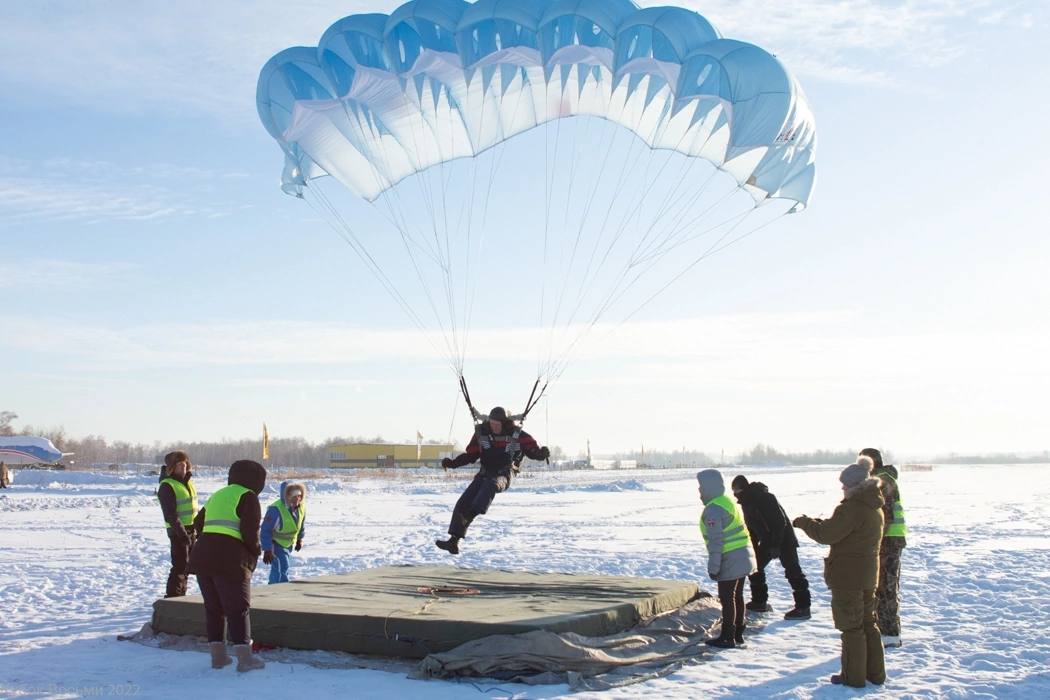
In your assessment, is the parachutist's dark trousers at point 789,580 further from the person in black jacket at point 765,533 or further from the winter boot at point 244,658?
the winter boot at point 244,658

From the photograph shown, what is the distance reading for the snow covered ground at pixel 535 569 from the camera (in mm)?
5676

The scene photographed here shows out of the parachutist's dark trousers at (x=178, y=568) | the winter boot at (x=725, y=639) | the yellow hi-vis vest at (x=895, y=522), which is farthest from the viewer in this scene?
the parachutist's dark trousers at (x=178, y=568)

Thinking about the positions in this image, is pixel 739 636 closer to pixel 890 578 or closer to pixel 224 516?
pixel 890 578

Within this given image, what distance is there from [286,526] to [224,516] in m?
2.66

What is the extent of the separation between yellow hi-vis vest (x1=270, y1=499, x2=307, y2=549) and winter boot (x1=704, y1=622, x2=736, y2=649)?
159 inches

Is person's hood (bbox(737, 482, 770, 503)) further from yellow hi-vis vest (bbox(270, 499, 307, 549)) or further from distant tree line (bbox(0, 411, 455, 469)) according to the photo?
distant tree line (bbox(0, 411, 455, 469))

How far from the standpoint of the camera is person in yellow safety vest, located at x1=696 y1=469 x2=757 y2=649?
668cm

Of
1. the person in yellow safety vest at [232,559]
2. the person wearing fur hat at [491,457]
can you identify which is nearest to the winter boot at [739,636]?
the person wearing fur hat at [491,457]

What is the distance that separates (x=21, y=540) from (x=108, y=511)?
650 cm

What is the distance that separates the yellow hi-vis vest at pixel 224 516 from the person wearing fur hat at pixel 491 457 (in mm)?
2591

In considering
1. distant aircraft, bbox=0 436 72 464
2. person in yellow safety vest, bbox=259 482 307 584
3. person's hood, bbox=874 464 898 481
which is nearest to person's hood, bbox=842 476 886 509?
person's hood, bbox=874 464 898 481

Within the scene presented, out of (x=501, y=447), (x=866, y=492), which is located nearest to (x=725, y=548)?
(x=866, y=492)

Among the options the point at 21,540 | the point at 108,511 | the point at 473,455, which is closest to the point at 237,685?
the point at 473,455

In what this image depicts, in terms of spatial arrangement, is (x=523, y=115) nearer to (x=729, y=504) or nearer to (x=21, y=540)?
(x=729, y=504)
